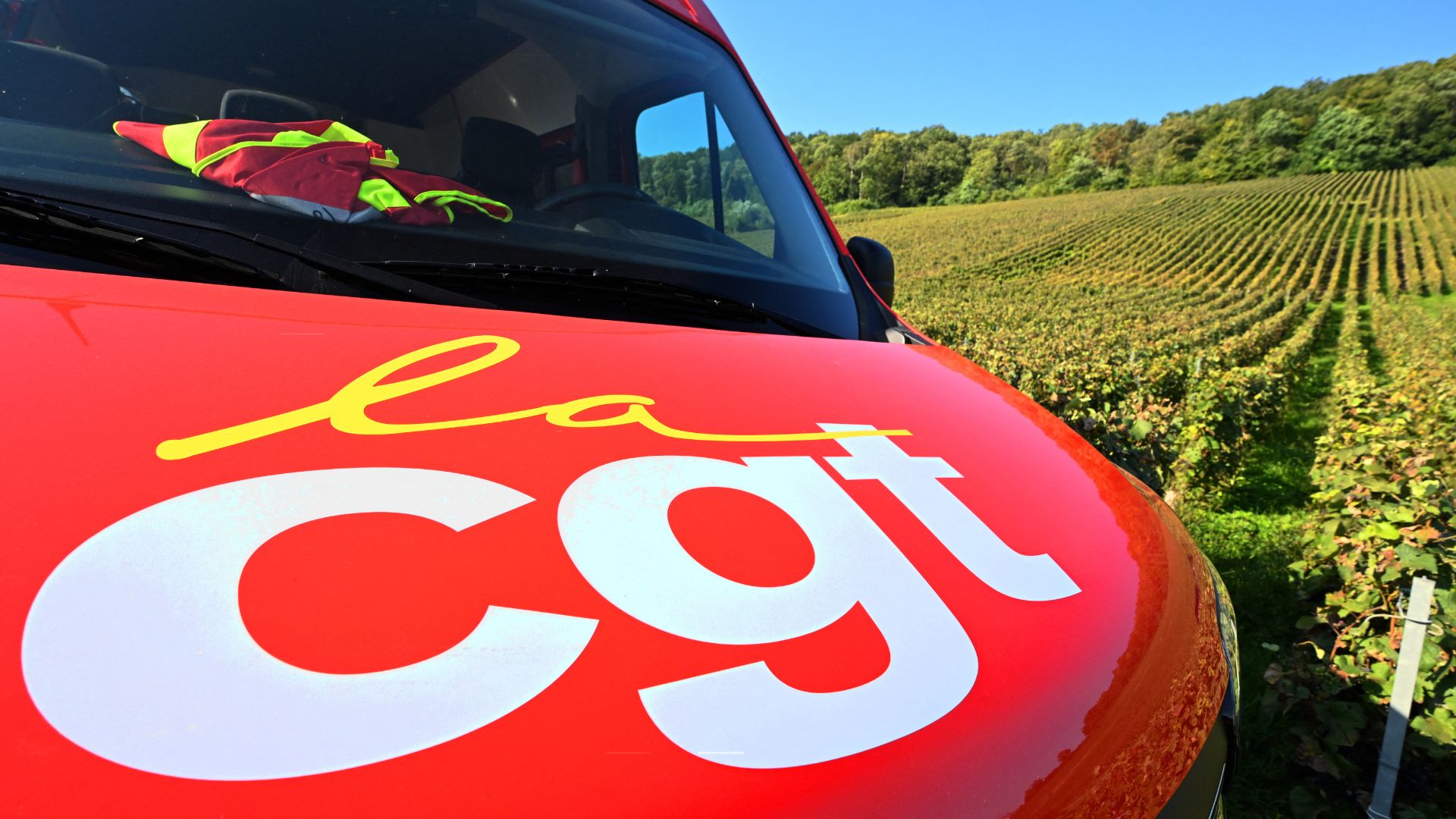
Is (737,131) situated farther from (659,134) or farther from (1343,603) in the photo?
(1343,603)

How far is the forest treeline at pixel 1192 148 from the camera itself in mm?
70938

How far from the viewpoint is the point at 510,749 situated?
0.62 m

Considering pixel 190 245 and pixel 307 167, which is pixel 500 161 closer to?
pixel 307 167

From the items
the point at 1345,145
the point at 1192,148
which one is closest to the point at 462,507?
the point at 1345,145

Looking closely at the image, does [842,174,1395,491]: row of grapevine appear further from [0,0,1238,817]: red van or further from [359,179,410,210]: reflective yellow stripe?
[359,179,410,210]: reflective yellow stripe

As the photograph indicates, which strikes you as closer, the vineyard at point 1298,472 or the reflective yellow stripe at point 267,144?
the reflective yellow stripe at point 267,144

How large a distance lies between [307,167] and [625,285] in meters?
0.62

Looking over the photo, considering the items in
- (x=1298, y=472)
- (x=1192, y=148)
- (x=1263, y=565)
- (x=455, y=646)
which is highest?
(x=1192, y=148)

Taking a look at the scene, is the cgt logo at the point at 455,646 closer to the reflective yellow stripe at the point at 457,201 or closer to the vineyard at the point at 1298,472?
the reflective yellow stripe at the point at 457,201

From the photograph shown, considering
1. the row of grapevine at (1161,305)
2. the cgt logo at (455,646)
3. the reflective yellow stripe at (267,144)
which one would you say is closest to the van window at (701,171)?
the reflective yellow stripe at (267,144)

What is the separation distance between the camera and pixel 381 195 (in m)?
1.46

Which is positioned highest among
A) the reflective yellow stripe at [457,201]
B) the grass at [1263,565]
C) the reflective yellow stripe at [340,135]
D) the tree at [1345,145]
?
the tree at [1345,145]

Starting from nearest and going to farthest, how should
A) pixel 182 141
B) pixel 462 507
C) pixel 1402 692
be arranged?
pixel 462 507 < pixel 182 141 < pixel 1402 692

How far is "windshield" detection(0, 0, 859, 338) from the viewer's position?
4.12 feet
